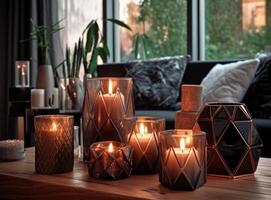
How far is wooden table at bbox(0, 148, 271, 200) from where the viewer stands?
1007mm

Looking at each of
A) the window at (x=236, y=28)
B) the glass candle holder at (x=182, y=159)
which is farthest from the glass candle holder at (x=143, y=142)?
the window at (x=236, y=28)

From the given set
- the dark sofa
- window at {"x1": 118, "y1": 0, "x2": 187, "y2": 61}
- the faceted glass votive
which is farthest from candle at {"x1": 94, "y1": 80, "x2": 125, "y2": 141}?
window at {"x1": 118, "y1": 0, "x2": 187, "y2": 61}

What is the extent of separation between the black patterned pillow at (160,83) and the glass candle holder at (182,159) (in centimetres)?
213

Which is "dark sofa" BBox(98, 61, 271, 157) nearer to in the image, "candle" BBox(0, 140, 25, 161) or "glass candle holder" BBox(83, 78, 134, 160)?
"glass candle holder" BBox(83, 78, 134, 160)

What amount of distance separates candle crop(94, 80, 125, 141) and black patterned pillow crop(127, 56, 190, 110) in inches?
76.5

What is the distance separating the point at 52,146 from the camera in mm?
1230

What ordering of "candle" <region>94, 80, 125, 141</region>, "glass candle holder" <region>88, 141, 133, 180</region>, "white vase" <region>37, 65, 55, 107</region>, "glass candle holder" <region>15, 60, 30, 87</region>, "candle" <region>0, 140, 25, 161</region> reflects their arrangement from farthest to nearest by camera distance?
"white vase" <region>37, 65, 55, 107</region>
"glass candle holder" <region>15, 60, 30, 87</region>
"candle" <region>0, 140, 25, 161</region>
"candle" <region>94, 80, 125, 141</region>
"glass candle holder" <region>88, 141, 133, 180</region>

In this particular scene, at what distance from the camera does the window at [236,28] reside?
135 inches

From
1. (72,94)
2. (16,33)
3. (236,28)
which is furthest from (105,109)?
(16,33)

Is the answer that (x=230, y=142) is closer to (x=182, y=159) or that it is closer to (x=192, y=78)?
(x=182, y=159)

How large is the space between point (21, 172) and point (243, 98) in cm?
187

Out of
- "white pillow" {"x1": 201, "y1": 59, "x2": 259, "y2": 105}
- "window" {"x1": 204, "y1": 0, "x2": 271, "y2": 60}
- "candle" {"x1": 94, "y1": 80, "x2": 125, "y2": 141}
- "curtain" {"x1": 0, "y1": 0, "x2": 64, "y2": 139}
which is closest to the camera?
"candle" {"x1": 94, "y1": 80, "x2": 125, "y2": 141}

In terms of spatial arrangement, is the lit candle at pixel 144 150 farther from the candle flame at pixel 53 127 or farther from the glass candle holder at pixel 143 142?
the candle flame at pixel 53 127

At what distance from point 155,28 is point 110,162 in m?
3.01
